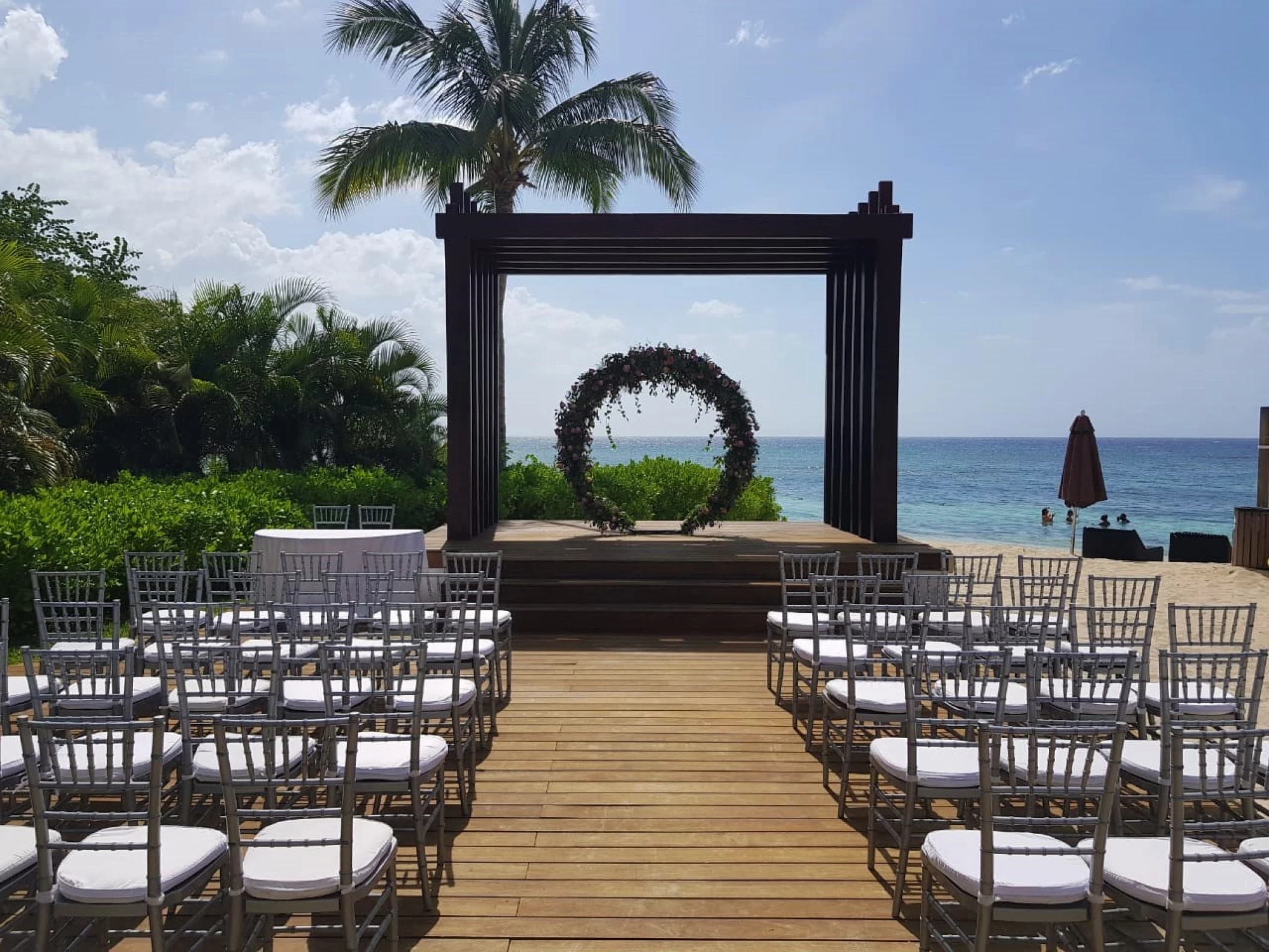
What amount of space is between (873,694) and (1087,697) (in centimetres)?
94

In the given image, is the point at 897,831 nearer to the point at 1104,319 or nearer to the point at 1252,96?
the point at 1252,96

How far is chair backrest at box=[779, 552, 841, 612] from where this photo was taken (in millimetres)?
5992

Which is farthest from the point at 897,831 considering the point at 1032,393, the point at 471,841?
the point at 1032,393

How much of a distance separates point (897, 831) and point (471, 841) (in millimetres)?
1814

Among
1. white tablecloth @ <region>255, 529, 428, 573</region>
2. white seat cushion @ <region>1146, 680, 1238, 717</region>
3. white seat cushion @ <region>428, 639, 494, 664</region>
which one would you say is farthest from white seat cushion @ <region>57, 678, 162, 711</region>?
white seat cushion @ <region>1146, 680, 1238, 717</region>

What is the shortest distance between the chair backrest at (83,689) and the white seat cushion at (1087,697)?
3.57m

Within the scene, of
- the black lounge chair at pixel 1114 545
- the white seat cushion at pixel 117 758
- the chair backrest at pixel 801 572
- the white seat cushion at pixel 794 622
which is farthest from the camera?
the black lounge chair at pixel 1114 545

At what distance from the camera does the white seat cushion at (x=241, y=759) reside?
3.12 metres

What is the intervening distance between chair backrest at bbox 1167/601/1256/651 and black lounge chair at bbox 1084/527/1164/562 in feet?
15.1

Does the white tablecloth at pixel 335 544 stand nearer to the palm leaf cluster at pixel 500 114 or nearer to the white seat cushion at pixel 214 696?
the white seat cushion at pixel 214 696

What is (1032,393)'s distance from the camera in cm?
5791

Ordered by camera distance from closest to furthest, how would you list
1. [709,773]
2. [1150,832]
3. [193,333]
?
[1150,832] < [709,773] < [193,333]

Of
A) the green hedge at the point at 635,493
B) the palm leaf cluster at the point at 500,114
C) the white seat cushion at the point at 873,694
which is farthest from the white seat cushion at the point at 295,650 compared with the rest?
the palm leaf cluster at the point at 500,114

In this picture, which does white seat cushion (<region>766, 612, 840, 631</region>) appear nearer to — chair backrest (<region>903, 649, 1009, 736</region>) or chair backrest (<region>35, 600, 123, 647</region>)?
chair backrest (<region>903, 649, 1009, 736</region>)
